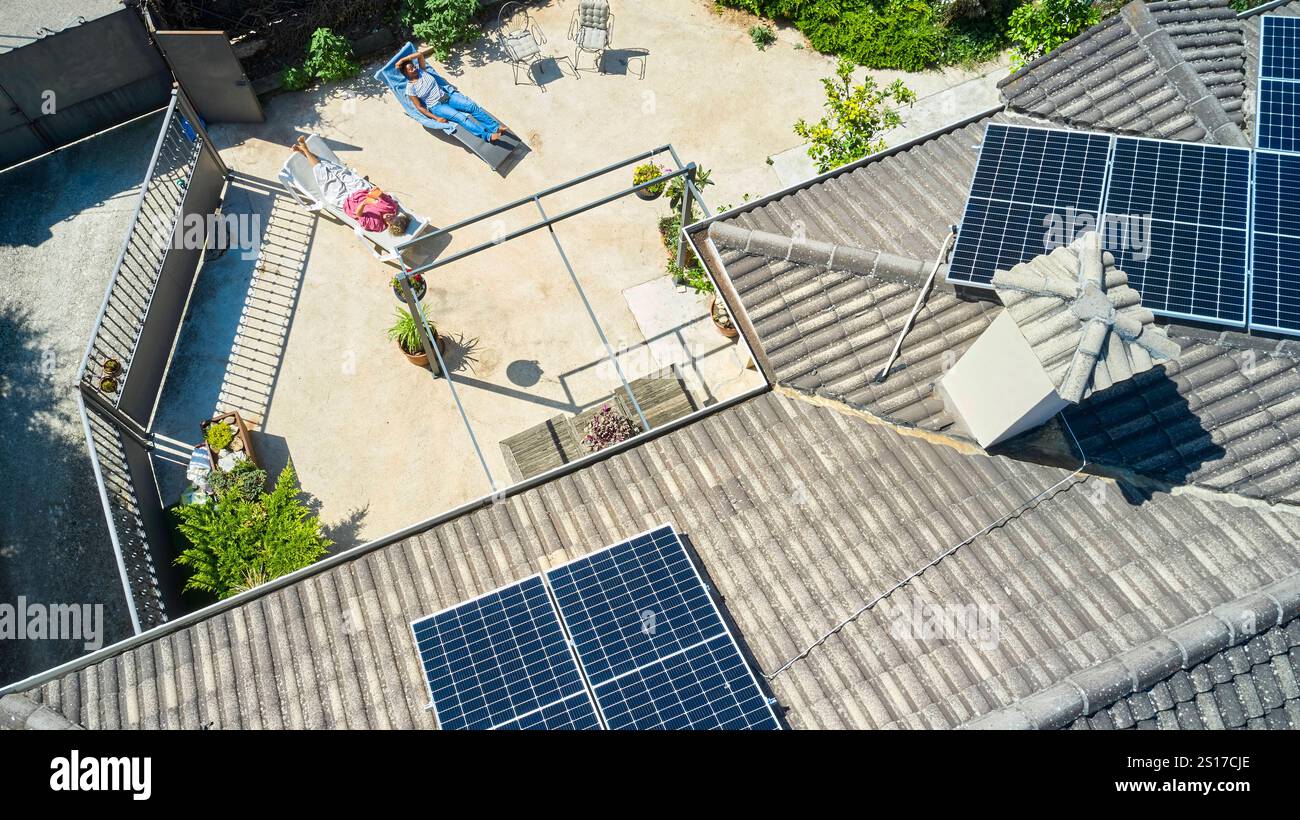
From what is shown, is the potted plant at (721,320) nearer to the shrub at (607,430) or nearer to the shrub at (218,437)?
the shrub at (607,430)

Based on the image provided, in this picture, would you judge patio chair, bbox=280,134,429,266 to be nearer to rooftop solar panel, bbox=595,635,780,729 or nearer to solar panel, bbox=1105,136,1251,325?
rooftop solar panel, bbox=595,635,780,729

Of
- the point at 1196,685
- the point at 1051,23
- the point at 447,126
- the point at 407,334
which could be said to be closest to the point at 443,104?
the point at 447,126

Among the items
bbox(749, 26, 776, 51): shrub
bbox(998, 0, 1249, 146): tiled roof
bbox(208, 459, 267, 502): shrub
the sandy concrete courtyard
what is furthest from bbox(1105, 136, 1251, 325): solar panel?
bbox(208, 459, 267, 502): shrub

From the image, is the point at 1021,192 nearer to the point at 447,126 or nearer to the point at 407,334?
the point at 407,334
